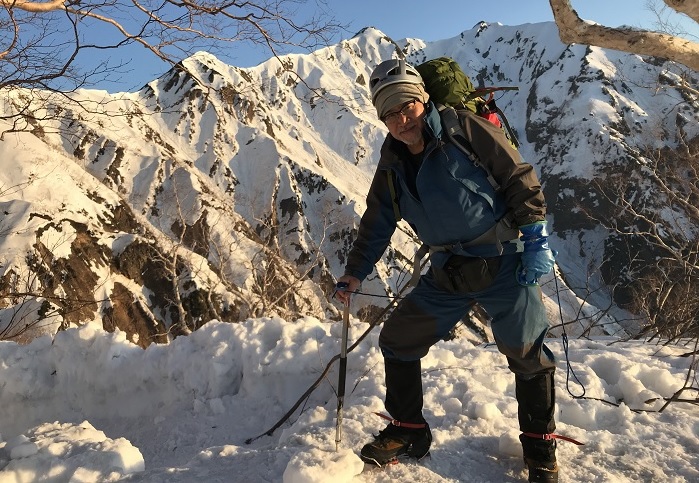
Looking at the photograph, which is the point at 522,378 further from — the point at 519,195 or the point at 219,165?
the point at 219,165

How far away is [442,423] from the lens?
9.22 feet

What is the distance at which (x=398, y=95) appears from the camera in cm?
212

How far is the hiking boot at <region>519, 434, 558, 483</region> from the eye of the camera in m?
2.12

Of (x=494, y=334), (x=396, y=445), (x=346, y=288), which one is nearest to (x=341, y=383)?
(x=396, y=445)

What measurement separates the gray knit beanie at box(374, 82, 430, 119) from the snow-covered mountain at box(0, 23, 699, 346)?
203cm

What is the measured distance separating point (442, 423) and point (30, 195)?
33018 mm

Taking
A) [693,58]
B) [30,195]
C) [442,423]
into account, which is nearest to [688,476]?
[442,423]

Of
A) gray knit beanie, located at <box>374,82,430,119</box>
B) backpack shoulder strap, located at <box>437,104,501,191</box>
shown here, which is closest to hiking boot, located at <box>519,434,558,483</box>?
backpack shoulder strap, located at <box>437,104,501,191</box>

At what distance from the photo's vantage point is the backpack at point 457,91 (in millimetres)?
2252

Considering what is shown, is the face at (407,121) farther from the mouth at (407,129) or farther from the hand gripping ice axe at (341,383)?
the hand gripping ice axe at (341,383)

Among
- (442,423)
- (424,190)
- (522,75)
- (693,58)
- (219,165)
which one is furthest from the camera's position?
(522,75)

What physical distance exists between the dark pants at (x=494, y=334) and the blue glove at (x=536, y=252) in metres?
0.13

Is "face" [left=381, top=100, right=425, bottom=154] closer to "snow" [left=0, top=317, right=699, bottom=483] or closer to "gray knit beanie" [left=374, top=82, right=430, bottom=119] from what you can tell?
"gray knit beanie" [left=374, top=82, right=430, bottom=119]

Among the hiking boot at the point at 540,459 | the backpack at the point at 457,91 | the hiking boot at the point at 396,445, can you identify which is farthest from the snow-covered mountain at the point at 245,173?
the backpack at the point at 457,91
